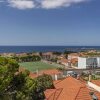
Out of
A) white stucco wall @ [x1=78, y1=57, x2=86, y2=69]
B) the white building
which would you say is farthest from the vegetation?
white stucco wall @ [x1=78, y1=57, x2=86, y2=69]

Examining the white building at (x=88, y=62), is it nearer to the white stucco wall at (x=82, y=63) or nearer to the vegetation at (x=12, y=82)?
the white stucco wall at (x=82, y=63)

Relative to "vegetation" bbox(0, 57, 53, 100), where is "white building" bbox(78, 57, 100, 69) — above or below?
below

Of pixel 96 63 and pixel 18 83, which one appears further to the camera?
pixel 96 63

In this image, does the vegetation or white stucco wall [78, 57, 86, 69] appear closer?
the vegetation

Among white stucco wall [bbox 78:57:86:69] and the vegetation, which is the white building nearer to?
white stucco wall [bbox 78:57:86:69]

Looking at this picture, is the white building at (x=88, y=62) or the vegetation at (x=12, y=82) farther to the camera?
the white building at (x=88, y=62)

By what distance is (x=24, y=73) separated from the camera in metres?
21.5

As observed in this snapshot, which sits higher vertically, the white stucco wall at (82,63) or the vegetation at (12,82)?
the vegetation at (12,82)

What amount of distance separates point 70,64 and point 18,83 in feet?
327

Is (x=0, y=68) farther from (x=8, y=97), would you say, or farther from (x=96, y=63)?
(x=96, y=63)

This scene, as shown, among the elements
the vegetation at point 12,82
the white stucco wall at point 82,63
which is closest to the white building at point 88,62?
the white stucco wall at point 82,63

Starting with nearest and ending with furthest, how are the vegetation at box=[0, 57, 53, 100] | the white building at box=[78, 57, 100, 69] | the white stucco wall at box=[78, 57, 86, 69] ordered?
the vegetation at box=[0, 57, 53, 100] → the white building at box=[78, 57, 100, 69] → the white stucco wall at box=[78, 57, 86, 69]

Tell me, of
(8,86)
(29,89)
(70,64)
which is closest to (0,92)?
(8,86)

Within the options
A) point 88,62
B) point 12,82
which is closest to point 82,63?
point 88,62
